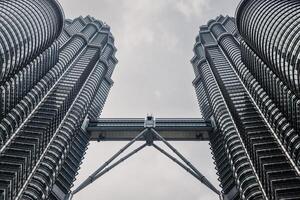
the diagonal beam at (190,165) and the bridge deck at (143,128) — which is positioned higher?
the bridge deck at (143,128)

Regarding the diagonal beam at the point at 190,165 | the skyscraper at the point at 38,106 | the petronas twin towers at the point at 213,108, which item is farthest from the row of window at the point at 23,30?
the diagonal beam at the point at 190,165

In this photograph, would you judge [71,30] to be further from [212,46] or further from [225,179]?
[225,179]

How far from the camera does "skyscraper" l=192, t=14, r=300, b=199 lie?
272ft

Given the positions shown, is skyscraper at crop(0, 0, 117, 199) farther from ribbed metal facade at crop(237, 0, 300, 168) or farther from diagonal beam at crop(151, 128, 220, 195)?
ribbed metal facade at crop(237, 0, 300, 168)

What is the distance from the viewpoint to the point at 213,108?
126000 millimetres

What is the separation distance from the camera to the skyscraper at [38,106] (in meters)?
83.4

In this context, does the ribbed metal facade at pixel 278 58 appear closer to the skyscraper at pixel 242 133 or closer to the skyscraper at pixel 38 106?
the skyscraper at pixel 242 133

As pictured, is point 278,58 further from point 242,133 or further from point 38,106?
point 38,106

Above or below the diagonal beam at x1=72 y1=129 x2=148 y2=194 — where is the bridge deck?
above

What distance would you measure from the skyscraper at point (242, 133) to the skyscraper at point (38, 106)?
37570mm

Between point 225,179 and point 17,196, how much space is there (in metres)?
47.8

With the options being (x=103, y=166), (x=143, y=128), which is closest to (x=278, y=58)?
(x=143, y=128)

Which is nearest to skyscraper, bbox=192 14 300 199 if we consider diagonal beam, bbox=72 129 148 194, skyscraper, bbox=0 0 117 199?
diagonal beam, bbox=72 129 148 194

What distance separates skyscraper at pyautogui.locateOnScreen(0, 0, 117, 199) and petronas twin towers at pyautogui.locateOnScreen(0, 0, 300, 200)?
0.75 feet
